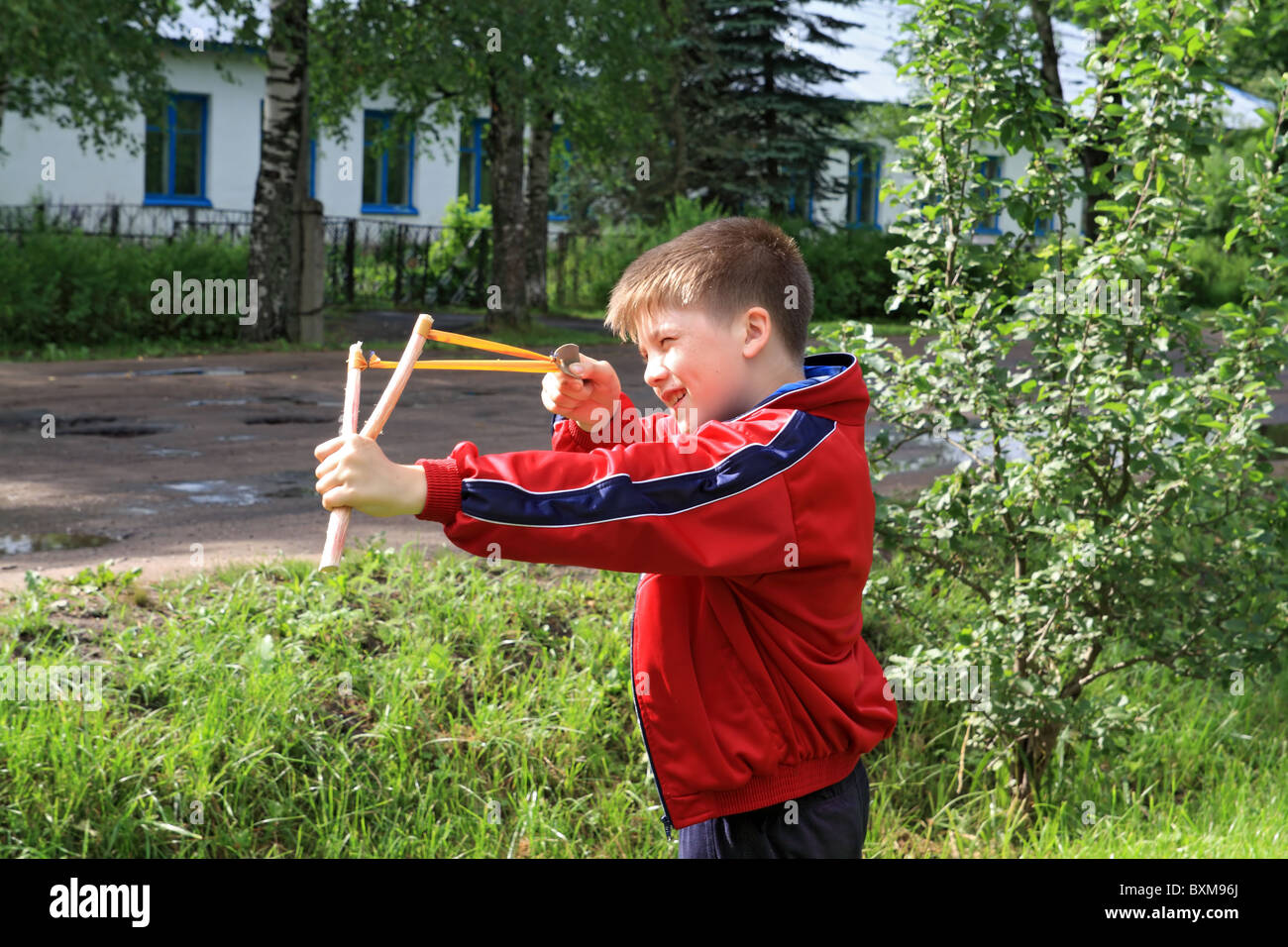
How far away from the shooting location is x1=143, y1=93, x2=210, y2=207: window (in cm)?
2977

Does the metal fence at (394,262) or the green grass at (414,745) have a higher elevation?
the metal fence at (394,262)

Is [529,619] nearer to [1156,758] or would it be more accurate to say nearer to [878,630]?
[878,630]

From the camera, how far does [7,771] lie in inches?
144

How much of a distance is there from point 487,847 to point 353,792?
1.47 ft

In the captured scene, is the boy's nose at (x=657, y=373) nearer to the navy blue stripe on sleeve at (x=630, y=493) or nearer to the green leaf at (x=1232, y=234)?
the navy blue stripe on sleeve at (x=630, y=493)

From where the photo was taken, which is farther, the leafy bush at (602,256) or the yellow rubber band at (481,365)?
the leafy bush at (602,256)

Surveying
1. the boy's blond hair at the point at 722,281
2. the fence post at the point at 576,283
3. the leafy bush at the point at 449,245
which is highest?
the leafy bush at the point at 449,245

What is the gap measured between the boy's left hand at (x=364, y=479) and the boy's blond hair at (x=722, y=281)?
765 mm

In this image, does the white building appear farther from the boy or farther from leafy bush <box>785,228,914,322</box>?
the boy

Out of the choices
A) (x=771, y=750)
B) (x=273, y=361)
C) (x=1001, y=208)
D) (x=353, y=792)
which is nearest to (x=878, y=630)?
(x=1001, y=208)

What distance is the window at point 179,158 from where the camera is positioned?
97.7 ft

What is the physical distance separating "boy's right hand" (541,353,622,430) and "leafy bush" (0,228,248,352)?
14.8 metres

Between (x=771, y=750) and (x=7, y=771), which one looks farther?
(x=7, y=771)

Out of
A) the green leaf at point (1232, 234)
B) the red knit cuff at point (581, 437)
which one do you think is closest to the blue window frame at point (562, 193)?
the green leaf at point (1232, 234)
